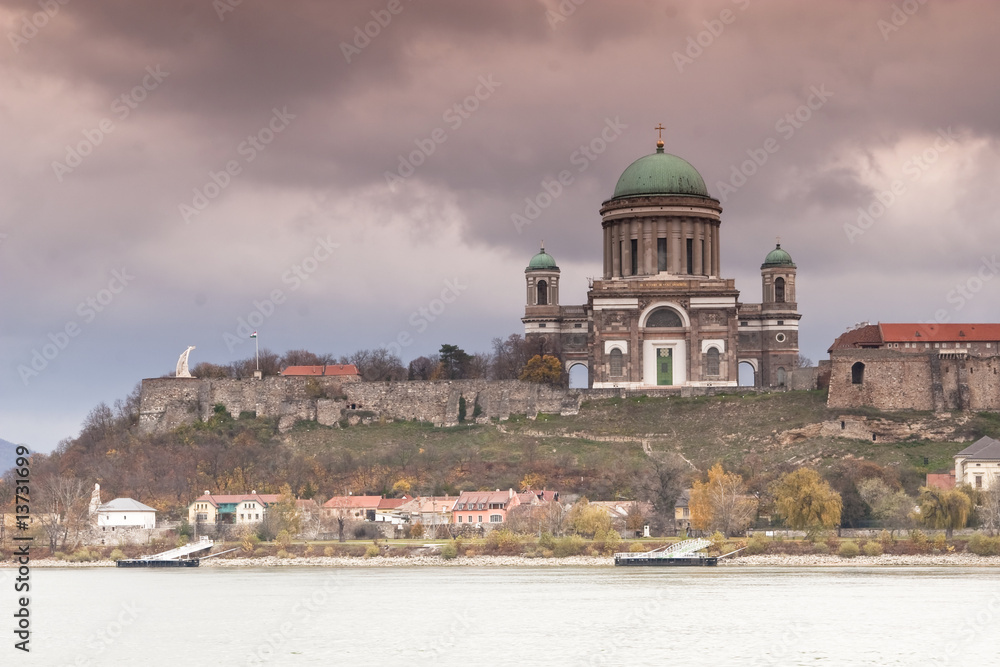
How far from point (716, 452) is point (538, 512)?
12.7 metres

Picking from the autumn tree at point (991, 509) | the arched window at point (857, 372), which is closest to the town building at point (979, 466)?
the autumn tree at point (991, 509)

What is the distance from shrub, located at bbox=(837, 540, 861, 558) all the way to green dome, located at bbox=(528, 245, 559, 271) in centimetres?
3963

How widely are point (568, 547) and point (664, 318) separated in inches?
1030

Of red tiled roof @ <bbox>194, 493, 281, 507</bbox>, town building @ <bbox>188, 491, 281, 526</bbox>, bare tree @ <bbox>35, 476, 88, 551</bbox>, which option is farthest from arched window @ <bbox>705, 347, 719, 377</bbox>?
bare tree @ <bbox>35, 476, 88, 551</bbox>

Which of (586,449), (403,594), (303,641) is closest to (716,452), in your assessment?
(586,449)

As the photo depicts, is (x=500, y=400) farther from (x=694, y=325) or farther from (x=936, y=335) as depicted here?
(x=936, y=335)

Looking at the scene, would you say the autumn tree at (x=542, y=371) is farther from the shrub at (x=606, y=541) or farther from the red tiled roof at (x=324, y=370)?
the shrub at (x=606, y=541)

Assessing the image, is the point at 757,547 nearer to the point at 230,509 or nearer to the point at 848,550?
the point at 848,550

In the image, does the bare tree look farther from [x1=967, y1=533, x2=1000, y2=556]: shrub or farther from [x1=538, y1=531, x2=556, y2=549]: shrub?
[x1=967, y1=533, x2=1000, y2=556]: shrub

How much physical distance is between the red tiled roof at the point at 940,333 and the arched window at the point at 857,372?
521cm

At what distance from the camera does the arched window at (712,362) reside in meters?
102

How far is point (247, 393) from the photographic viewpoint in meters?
103

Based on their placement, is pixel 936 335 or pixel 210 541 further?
pixel 936 335

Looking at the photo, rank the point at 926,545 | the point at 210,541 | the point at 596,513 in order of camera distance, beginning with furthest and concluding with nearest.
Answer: the point at 210,541 < the point at 596,513 < the point at 926,545
